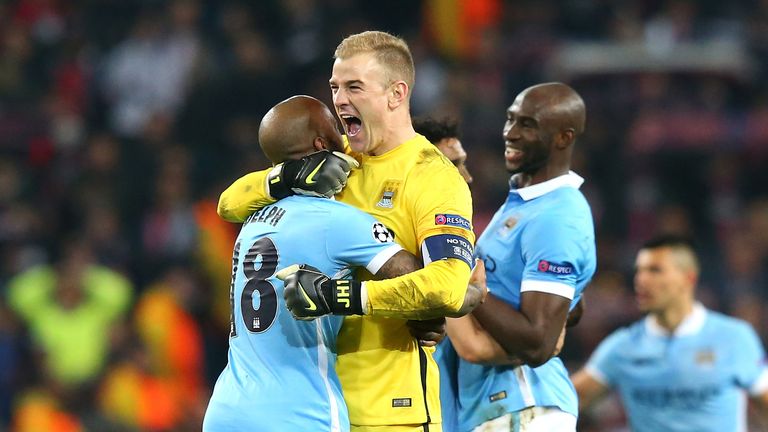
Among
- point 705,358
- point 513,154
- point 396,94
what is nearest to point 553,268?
point 513,154

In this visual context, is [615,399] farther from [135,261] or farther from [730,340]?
[135,261]

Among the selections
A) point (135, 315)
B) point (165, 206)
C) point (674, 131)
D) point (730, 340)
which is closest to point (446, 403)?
point (730, 340)

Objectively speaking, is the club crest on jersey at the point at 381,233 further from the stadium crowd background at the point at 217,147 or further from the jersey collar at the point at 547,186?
the stadium crowd background at the point at 217,147

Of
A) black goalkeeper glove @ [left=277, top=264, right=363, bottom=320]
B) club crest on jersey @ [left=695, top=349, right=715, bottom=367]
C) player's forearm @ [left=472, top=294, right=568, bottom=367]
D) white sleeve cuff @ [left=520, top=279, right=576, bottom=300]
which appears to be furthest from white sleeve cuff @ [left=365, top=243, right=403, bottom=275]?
club crest on jersey @ [left=695, top=349, right=715, bottom=367]

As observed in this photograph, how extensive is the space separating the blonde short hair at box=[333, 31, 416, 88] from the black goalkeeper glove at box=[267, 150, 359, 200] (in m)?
0.41

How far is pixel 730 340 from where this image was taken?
771cm

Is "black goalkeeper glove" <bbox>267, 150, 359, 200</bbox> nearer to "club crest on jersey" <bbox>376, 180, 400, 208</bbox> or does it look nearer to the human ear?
"club crest on jersey" <bbox>376, 180, 400, 208</bbox>

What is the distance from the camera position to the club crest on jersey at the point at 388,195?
454cm

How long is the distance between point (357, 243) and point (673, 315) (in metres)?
4.16

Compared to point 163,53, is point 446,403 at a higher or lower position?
lower

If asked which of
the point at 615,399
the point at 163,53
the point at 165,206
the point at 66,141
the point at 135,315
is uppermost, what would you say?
the point at 163,53

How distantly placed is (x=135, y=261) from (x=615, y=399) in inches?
173

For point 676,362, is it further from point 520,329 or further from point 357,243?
point 357,243

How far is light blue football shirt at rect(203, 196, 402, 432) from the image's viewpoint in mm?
4219
